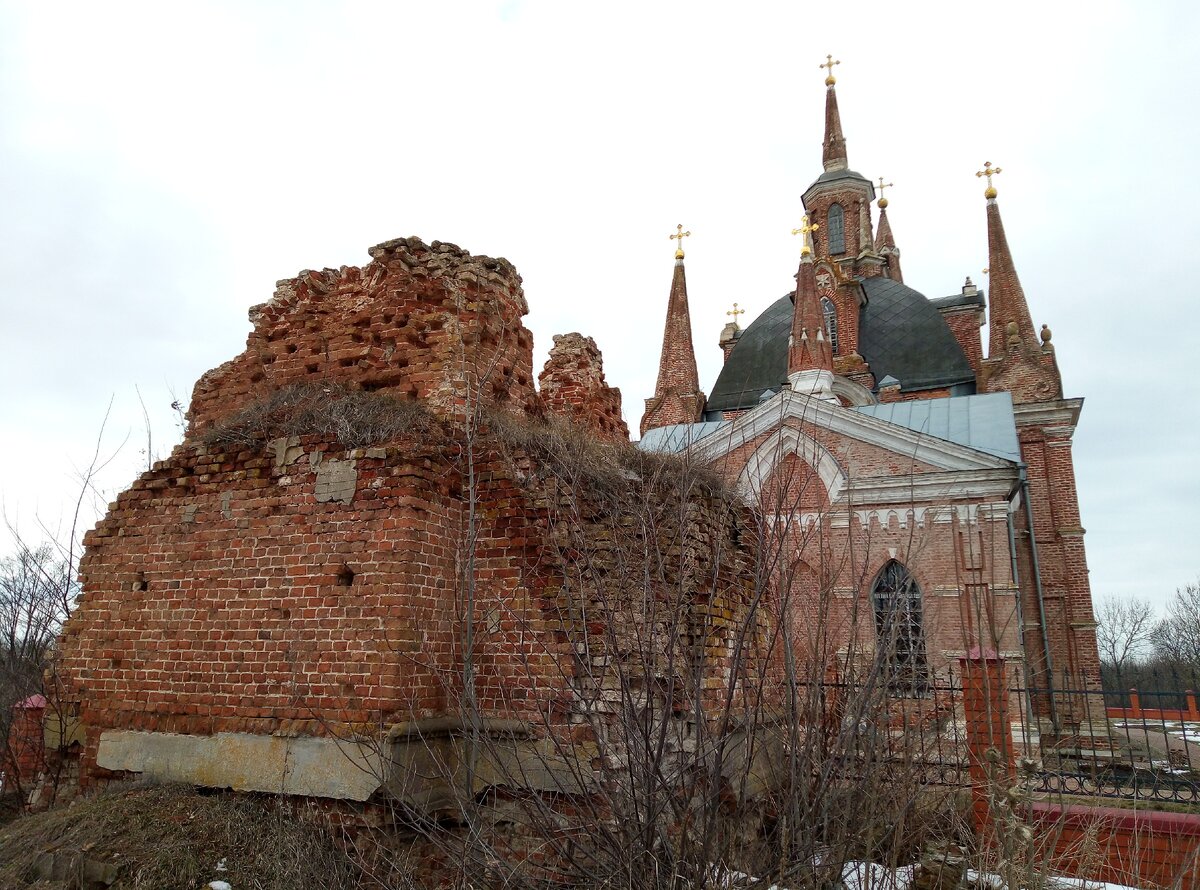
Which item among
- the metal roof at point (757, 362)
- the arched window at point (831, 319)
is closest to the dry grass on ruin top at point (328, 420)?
the metal roof at point (757, 362)

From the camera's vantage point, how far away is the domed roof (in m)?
24.4

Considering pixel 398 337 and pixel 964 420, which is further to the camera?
pixel 964 420

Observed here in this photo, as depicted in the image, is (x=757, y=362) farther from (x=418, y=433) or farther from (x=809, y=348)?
(x=418, y=433)

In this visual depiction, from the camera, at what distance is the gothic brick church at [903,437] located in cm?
853

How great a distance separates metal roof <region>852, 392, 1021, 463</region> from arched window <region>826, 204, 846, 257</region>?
46.6 feet

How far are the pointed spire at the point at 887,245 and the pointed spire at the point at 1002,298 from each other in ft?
27.1

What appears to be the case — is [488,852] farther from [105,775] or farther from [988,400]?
[988,400]

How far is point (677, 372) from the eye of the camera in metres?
27.3

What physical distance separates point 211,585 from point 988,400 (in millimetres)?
16896

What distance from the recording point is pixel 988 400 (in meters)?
17.6

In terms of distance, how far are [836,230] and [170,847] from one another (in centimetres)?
3179

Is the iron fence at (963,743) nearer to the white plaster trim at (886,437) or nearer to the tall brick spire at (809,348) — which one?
the white plaster trim at (886,437)

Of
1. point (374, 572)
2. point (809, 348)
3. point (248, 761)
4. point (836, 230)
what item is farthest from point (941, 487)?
point (836, 230)

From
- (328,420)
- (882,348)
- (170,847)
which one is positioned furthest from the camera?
(882,348)
